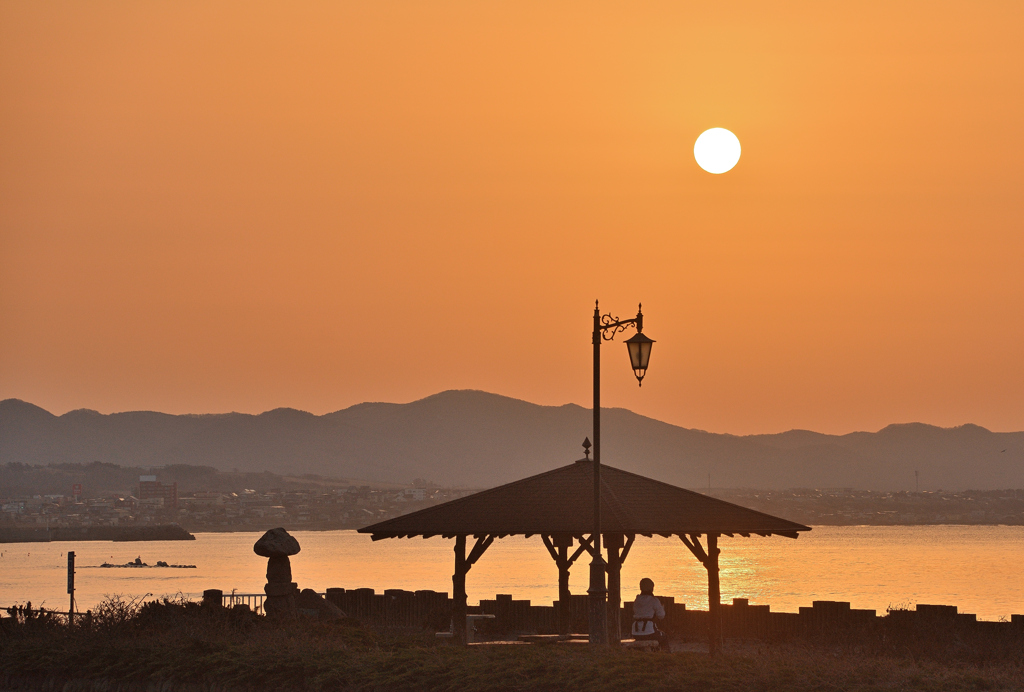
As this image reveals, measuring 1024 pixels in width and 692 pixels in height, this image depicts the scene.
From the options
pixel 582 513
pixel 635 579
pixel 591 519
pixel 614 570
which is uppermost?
pixel 582 513

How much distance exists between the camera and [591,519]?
26156 mm

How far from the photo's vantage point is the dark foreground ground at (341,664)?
16453 millimetres

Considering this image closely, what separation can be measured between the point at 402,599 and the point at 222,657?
42.8 ft

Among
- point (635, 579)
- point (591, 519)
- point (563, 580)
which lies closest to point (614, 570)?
point (591, 519)

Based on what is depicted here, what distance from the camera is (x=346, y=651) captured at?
63.8ft

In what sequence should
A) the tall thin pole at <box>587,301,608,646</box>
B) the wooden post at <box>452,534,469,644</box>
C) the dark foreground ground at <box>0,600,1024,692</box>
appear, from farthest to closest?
the wooden post at <box>452,534,469,644</box>
the tall thin pole at <box>587,301,608,646</box>
the dark foreground ground at <box>0,600,1024,692</box>

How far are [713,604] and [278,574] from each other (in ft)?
31.0

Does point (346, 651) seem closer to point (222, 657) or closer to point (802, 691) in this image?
point (222, 657)

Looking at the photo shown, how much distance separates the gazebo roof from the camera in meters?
25.7

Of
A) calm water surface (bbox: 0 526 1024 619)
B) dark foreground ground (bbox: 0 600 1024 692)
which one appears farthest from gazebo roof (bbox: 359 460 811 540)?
calm water surface (bbox: 0 526 1024 619)

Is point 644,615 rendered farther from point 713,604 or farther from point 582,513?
point 582,513

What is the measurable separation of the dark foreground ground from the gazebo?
414 centimetres

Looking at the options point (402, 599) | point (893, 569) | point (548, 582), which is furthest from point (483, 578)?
point (402, 599)

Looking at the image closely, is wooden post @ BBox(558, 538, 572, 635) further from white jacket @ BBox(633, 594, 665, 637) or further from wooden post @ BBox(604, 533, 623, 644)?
white jacket @ BBox(633, 594, 665, 637)
